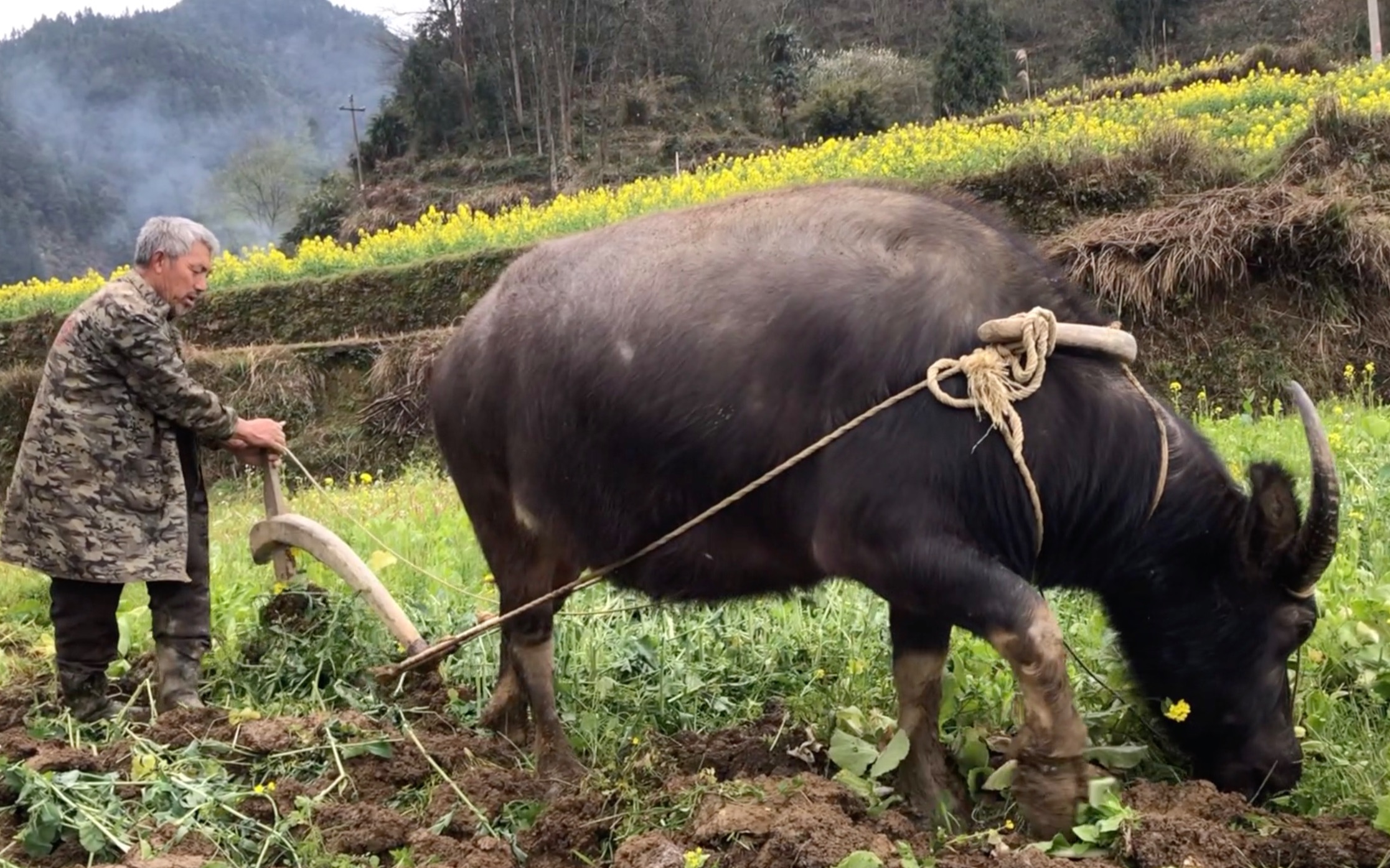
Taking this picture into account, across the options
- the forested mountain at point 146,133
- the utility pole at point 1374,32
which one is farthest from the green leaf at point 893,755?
the forested mountain at point 146,133

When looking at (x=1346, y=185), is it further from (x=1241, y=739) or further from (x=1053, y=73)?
(x=1053, y=73)

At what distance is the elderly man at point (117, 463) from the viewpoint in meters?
4.54

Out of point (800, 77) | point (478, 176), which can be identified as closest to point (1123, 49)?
point (800, 77)

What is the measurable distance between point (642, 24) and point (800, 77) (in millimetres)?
6580

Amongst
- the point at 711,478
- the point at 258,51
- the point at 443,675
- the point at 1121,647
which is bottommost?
the point at 443,675

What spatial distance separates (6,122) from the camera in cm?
6662

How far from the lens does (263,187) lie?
188 ft

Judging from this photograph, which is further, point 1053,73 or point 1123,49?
point 1053,73

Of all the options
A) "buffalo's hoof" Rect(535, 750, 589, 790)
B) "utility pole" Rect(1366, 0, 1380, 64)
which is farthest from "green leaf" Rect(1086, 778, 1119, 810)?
"utility pole" Rect(1366, 0, 1380, 64)

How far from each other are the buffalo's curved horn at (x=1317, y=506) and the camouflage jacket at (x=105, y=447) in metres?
3.63

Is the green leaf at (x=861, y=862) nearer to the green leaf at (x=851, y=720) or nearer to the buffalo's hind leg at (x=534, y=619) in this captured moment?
the green leaf at (x=851, y=720)

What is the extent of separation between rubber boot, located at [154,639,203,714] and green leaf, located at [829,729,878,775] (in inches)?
96.6

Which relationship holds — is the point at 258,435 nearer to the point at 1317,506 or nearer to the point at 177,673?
the point at 177,673

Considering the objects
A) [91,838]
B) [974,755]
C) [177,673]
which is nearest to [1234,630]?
[974,755]
